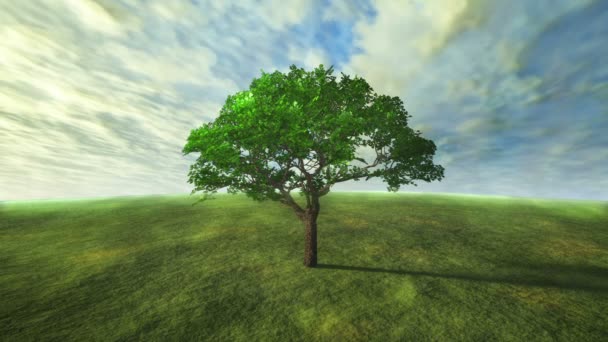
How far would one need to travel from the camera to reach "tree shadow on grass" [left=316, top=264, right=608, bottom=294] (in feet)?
61.4

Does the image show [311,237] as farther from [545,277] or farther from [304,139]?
[545,277]

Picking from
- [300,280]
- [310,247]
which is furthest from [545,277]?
[300,280]

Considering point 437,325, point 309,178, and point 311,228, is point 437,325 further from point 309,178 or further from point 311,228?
point 309,178

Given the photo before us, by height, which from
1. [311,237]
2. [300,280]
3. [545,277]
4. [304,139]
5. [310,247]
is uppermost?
[304,139]

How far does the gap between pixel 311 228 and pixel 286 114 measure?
31.5ft

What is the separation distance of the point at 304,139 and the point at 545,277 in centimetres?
2039

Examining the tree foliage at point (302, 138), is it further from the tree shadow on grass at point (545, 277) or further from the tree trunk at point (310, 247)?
the tree shadow on grass at point (545, 277)

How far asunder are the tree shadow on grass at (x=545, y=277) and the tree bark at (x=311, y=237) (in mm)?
828

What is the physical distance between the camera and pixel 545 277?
65.8 ft

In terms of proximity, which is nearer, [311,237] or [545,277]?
[545,277]

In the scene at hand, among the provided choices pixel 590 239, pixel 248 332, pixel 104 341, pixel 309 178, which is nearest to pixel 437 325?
pixel 248 332

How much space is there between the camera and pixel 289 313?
1530 centimetres

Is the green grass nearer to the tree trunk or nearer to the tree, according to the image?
the tree trunk

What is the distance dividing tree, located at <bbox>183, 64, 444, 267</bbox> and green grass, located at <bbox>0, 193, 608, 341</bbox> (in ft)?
17.9
